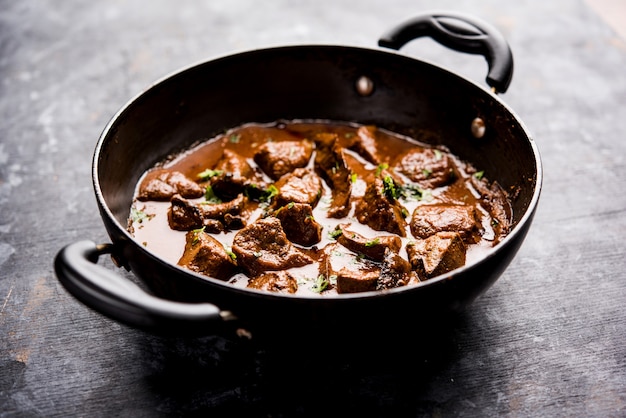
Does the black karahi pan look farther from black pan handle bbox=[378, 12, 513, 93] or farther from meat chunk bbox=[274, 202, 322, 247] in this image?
meat chunk bbox=[274, 202, 322, 247]

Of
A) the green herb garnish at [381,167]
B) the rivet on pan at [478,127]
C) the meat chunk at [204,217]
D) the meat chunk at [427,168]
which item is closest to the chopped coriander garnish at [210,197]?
the meat chunk at [204,217]

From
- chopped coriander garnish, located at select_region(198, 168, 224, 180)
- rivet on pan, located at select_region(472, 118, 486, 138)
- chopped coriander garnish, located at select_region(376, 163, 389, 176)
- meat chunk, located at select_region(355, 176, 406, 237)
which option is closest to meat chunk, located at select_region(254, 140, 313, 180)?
chopped coriander garnish, located at select_region(198, 168, 224, 180)

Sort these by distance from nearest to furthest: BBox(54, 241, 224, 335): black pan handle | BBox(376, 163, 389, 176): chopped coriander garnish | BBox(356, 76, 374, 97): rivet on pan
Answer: BBox(54, 241, 224, 335): black pan handle, BBox(376, 163, 389, 176): chopped coriander garnish, BBox(356, 76, 374, 97): rivet on pan

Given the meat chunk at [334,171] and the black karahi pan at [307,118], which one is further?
the meat chunk at [334,171]

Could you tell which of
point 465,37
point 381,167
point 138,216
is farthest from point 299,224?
point 465,37

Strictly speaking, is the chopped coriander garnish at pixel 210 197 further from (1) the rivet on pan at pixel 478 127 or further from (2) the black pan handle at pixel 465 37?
(1) the rivet on pan at pixel 478 127

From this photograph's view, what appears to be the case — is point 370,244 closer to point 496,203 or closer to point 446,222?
point 446,222
